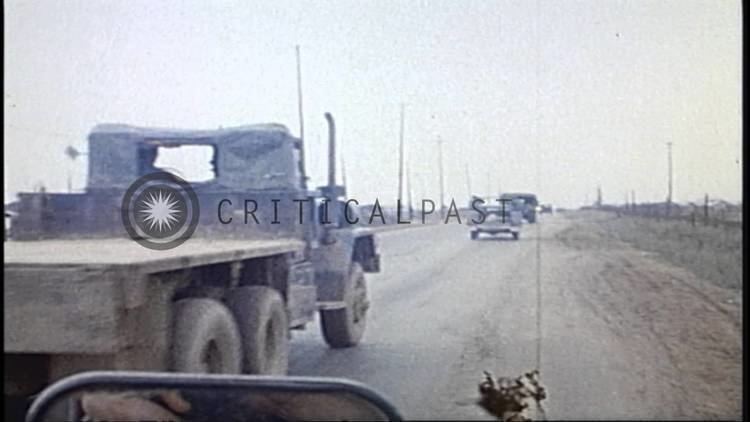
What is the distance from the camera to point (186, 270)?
3631 millimetres

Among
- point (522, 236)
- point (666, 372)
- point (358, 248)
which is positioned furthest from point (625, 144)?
point (358, 248)

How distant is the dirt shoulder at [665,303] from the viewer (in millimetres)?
3613

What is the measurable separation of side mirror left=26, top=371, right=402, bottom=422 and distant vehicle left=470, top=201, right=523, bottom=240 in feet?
4.51

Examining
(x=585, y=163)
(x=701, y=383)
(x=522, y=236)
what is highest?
(x=585, y=163)

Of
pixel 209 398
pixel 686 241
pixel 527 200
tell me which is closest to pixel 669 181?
pixel 686 241

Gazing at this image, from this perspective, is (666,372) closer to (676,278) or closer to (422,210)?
(676,278)

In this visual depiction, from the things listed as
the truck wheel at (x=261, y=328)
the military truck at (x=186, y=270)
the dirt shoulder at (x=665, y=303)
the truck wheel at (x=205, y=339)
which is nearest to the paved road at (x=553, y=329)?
the dirt shoulder at (x=665, y=303)

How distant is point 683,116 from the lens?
3.66 metres

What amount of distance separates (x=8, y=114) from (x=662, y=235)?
256cm

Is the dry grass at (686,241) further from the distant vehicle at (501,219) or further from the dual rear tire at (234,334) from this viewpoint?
the dual rear tire at (234,334)

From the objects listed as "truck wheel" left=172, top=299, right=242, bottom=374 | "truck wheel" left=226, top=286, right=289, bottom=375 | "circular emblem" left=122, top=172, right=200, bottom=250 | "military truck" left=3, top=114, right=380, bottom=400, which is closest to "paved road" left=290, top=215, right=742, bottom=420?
"truck wheel" left=226, top=286, right=289, bottom=375

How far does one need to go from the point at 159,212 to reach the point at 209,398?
57.6 inches

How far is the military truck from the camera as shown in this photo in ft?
10.7

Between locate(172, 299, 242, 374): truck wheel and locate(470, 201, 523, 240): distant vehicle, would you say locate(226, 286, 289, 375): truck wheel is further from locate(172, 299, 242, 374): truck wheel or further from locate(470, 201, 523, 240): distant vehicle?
locate(470, 201, 523, 240): distant vehicle
